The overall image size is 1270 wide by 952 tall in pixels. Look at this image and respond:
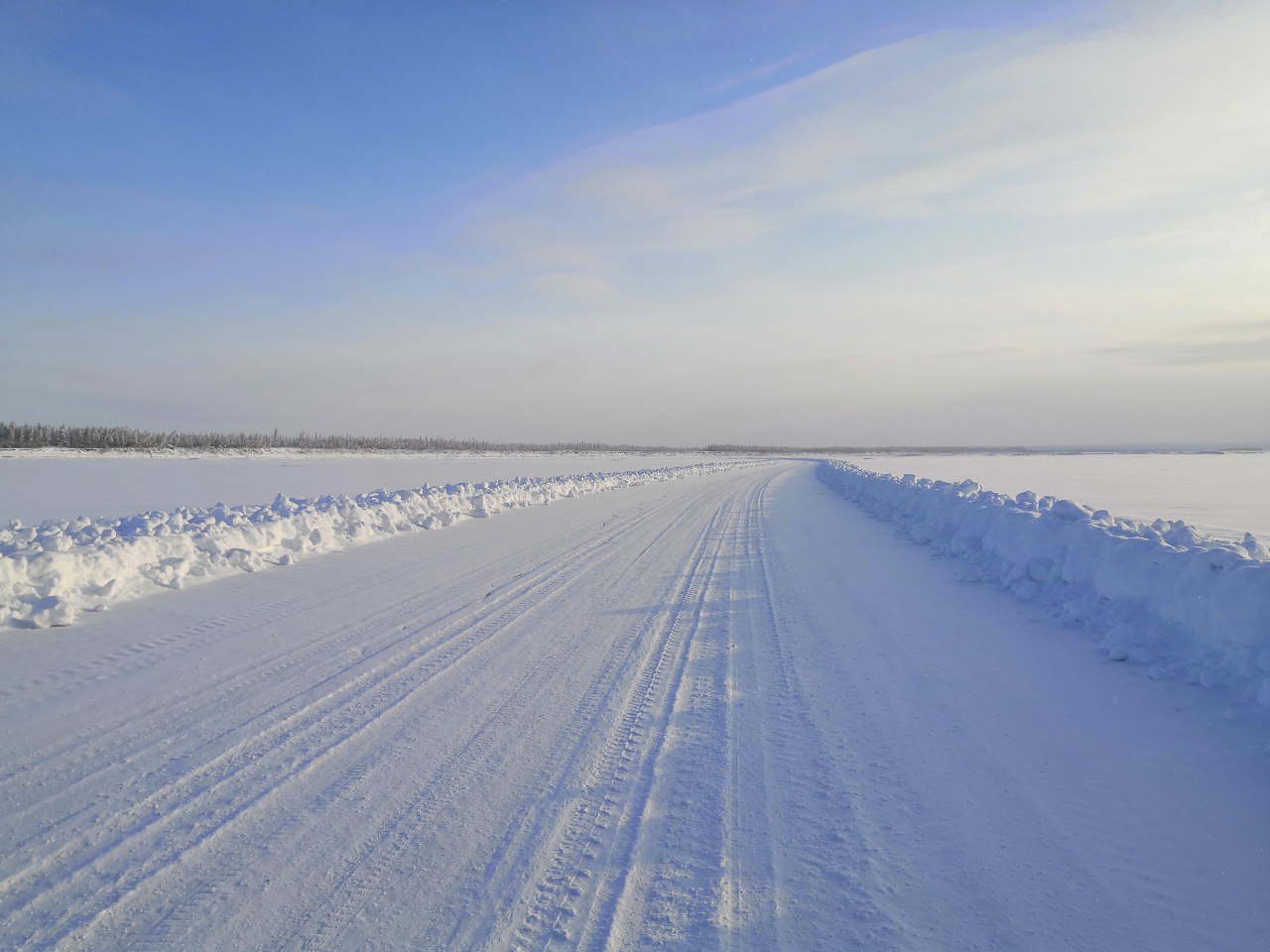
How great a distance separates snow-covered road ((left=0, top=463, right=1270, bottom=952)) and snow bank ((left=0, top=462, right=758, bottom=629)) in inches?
24.6

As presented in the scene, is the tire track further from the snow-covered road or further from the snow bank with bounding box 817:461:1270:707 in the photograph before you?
the snow bank with bounding box 817:461:1270:707

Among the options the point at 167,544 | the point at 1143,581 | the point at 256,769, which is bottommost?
the point at 256,769

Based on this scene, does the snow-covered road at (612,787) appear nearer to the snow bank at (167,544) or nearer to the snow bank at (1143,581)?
the snow bank at (1143,581)

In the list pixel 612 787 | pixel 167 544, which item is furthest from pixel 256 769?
pixel 167 544

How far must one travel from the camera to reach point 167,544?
8.64 meters

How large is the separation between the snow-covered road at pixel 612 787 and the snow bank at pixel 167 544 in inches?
24.6

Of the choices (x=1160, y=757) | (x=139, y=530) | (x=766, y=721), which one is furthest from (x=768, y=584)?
(x=139, y=530)

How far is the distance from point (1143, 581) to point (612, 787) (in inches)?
209

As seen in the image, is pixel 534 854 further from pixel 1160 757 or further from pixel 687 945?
pixel 1160 757

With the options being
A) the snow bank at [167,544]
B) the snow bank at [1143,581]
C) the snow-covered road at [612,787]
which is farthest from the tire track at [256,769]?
the snow bank at [1143,581]

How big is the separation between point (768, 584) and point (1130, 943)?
626 centimetres

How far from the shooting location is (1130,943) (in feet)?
8.25

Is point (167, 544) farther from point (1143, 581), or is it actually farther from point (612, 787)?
point (1143, 581)

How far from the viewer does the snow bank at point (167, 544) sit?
6.77 metres
